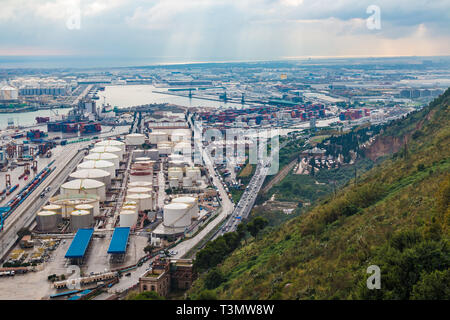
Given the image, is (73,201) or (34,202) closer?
(73,201)

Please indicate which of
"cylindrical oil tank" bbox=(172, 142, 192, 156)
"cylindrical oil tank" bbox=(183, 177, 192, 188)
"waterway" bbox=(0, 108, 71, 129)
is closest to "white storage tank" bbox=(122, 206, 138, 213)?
"cylindrical oil tank" bbox=(183, 177, 192, 188)

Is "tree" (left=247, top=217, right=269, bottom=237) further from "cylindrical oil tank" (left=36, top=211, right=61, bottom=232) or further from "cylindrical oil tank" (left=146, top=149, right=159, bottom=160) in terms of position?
"cylindrical oil tank" (left=146, top=149, right=159, bottom=160)

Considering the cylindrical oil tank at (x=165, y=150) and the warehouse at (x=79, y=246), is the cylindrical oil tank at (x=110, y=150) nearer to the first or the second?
the cylindrical oil tank at (x=165, y=150)

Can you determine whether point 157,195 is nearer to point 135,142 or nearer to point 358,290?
point 135,142

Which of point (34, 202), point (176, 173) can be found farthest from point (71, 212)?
point (176, 173)

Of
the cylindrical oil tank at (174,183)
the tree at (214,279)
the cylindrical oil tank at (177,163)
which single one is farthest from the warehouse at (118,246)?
the cylindrical oil tank at (177,163)

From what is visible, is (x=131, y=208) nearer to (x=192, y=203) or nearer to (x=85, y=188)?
(x=192, y=203)
